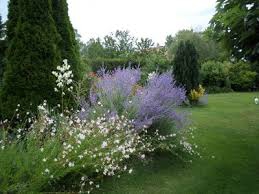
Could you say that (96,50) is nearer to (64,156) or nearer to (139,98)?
(139,98)

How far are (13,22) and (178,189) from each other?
144 inches

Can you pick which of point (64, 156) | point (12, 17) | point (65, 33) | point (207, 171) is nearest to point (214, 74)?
point (65, 33)

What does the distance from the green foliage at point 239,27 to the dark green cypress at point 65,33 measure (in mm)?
2846

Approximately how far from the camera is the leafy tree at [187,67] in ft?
46.8

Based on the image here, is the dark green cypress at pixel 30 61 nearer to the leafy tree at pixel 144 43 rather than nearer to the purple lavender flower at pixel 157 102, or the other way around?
the purple lavender flower at pixel 157 102

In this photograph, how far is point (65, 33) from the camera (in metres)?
7.12

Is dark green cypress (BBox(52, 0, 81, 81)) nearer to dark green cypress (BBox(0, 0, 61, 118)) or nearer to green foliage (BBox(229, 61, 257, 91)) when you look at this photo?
dark green cypress (BBox(0, 0, 61, 118))

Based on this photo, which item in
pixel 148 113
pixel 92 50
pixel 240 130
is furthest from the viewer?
pixel 92 50

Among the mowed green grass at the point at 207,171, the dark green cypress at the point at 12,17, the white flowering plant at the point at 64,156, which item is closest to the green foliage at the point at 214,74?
the mowed green grass at the point at 207,171

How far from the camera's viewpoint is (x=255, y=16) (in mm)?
6109

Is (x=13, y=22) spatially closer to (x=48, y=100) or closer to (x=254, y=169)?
(x=48, y=100)

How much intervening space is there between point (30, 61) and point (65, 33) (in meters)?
1.38

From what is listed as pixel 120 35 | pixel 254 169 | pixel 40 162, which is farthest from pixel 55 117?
pixel 120 35

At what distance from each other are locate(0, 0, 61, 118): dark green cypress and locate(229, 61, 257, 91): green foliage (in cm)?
1743
